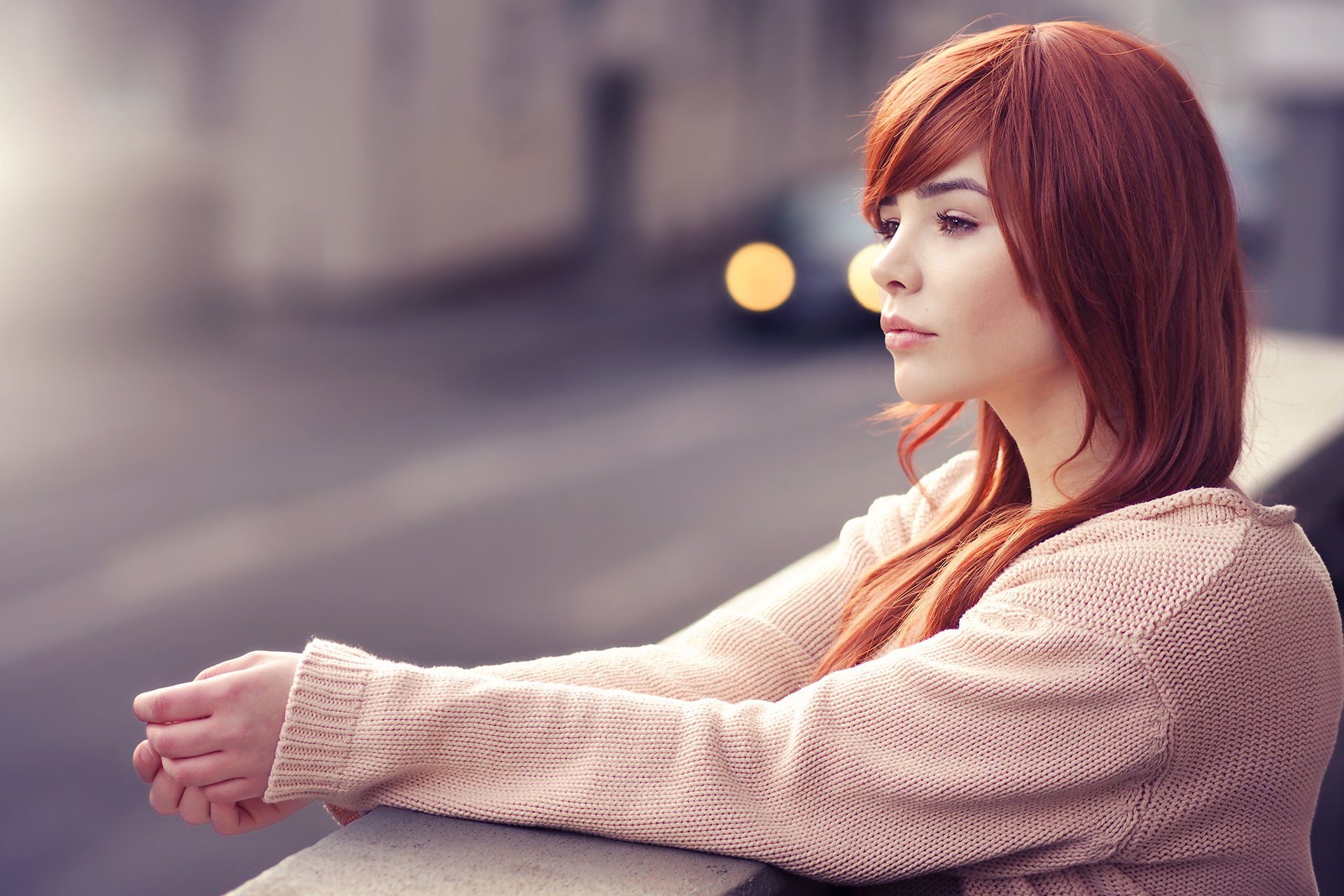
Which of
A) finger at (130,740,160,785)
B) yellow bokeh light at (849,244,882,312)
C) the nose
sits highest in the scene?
the nose

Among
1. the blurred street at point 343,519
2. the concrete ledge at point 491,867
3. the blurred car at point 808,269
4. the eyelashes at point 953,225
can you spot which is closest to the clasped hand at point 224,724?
the concrete ledge at point 491,867

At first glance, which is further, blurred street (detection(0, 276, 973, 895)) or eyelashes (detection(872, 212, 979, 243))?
blurred street (detection(0, 276, 973, 895))

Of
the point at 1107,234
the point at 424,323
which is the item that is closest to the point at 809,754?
the point at 1107,234

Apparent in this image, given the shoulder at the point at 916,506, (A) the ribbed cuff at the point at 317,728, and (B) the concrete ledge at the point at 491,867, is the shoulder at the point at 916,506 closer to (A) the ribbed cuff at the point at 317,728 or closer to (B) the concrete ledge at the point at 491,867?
(B) the concrete ledge at the point at 491,867

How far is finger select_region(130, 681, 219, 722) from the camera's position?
1.54 meters

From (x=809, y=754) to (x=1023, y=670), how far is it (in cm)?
24

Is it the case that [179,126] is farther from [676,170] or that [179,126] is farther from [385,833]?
[385,833]

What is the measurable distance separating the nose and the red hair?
0.07 m

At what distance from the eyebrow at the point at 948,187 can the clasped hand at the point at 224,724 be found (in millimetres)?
928

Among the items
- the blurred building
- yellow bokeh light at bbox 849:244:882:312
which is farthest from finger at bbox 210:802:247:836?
the blurred building

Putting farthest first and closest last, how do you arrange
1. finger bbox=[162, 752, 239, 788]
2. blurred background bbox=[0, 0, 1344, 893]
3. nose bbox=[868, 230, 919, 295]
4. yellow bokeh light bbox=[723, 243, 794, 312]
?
yellow bokeh light bbox=[723, 243, 794, 312]
blurred background bbox=[0, 0, 1344, 893]
nose bbox=[868, 230, 919, 295]
finger bbox=[162, 752, 239, 788]

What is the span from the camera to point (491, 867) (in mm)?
1481

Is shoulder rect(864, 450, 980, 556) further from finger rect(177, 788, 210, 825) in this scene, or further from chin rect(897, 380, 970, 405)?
finger rect(177, 788, 210, 825)

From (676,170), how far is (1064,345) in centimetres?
2255
